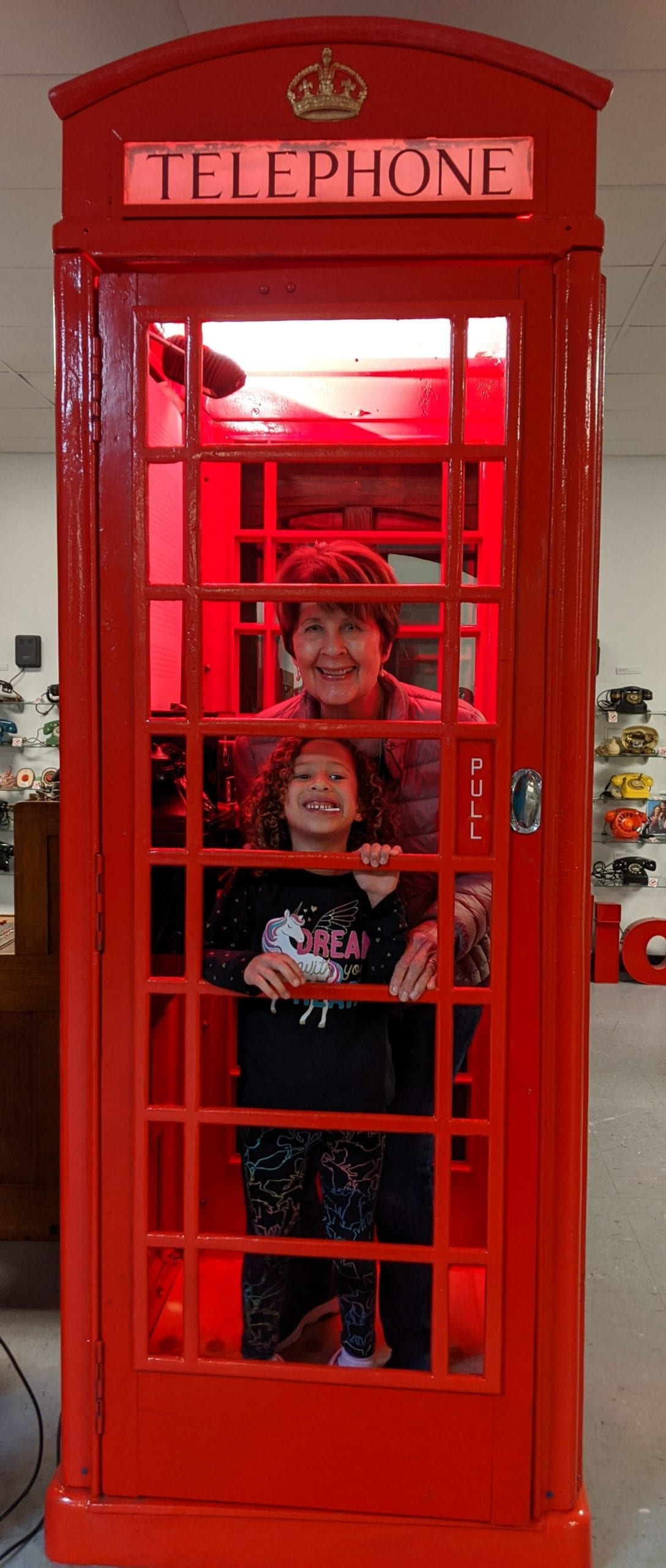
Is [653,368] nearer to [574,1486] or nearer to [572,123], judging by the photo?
[572,123]

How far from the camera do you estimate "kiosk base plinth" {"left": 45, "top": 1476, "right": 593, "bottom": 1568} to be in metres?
1.59

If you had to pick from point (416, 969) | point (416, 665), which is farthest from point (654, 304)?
point (416, 969)

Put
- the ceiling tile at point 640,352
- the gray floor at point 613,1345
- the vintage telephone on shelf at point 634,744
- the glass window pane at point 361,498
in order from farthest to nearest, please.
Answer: the vintage telephone on shelf at point 634,744, the ceiling tile at point 640,352, the glass window pane at point 361,498, the gray floor at point 613,1345

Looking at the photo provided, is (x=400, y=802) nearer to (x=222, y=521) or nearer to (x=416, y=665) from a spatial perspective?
(x=416, y=665)

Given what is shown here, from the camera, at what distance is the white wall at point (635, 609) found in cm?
539

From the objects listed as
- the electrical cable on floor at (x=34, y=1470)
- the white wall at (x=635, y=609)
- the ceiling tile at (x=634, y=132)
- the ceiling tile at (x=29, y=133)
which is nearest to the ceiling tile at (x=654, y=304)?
the ceiling tile at (x=634, y=132)

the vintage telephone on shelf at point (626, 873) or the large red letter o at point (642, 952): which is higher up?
the large red letter o at point (642, 952)

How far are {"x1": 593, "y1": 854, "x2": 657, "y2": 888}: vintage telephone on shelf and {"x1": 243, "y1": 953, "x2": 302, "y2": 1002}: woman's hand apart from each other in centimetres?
430

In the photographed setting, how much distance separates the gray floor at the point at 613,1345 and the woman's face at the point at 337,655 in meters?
1.66

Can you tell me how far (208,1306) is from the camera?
1859mm

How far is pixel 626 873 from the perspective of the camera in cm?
555

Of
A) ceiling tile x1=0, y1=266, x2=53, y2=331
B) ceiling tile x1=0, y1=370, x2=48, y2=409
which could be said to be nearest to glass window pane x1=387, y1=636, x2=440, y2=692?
ceiling tile x1=0, y1=266, x2=53, y2=331

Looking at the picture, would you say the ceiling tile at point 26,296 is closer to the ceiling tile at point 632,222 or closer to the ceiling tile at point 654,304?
the ceiling tile at point 632,222

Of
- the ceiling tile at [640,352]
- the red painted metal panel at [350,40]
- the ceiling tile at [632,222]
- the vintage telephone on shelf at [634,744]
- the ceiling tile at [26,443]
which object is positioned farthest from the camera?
the vintage telephone on shelf at [634,744]
